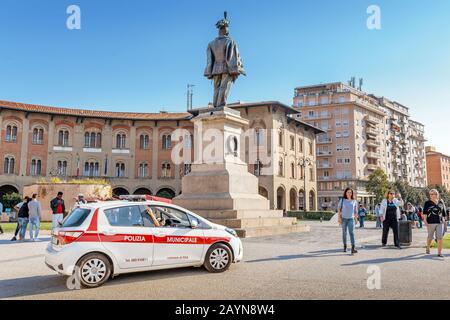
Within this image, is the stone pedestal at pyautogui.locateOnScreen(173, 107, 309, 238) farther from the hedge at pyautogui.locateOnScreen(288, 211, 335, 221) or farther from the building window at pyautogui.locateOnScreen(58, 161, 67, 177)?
the building window at pyautogui.locateOnScreen(58, 161, 67, 177)

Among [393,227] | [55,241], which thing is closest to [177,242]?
[55,241]

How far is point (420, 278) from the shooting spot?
22.3ft

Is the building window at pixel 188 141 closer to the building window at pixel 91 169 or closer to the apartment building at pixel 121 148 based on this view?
the apartment building at pixel 121 148

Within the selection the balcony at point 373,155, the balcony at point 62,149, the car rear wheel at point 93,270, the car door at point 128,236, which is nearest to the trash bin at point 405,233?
the car door at point 128,236

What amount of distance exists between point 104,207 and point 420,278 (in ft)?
18.2

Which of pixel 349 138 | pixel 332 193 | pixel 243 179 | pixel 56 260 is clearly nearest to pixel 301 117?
pixel 349 138

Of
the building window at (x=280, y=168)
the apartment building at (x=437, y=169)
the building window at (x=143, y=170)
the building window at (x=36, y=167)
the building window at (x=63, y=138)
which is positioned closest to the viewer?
the building window at (x=36, y=167)

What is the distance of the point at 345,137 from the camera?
76.2m

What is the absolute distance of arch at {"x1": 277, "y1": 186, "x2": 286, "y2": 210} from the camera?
171 feet

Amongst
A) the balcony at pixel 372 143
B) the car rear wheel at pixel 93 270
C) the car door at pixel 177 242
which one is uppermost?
the balcony at pixel 372 143

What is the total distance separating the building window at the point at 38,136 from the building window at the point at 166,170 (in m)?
15.8

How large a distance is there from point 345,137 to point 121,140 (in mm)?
43481

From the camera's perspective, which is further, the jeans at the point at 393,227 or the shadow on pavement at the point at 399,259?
the jeans at the point at 393,227

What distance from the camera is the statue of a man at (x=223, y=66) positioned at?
16828mm
